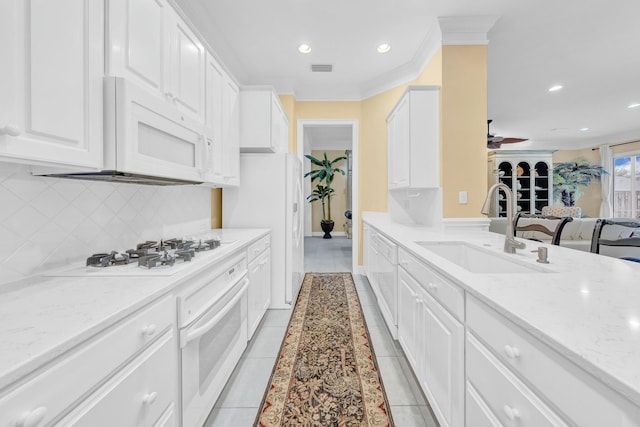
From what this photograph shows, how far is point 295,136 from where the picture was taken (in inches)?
168

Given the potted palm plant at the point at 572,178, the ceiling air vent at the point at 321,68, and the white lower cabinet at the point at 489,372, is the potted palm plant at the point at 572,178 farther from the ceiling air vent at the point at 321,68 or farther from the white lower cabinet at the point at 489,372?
the white lower cabinet at the point at 489,372

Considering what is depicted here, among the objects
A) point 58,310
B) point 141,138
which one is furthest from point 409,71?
point 58,310

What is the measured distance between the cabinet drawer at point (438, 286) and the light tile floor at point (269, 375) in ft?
2.27

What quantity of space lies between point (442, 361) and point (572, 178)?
9.13 m

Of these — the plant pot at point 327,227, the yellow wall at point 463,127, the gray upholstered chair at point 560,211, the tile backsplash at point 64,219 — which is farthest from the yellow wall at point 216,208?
the gray upholstered chair at point 560,211

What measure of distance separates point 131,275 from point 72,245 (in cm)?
42

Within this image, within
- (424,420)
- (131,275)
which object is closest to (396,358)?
(424,420)

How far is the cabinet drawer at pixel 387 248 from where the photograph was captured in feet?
7.03

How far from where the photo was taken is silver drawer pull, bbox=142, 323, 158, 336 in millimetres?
912

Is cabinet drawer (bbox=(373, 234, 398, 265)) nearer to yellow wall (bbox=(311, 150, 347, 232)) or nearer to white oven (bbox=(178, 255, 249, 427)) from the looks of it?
white oven (bbox=(178, 255, 249, 427))

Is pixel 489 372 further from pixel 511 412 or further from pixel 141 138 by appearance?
pixel 141 138

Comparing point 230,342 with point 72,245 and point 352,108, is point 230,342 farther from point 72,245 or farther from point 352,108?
point 352,108

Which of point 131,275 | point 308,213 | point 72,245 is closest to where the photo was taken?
point 131,275

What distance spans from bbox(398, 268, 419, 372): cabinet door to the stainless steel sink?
315 mm
